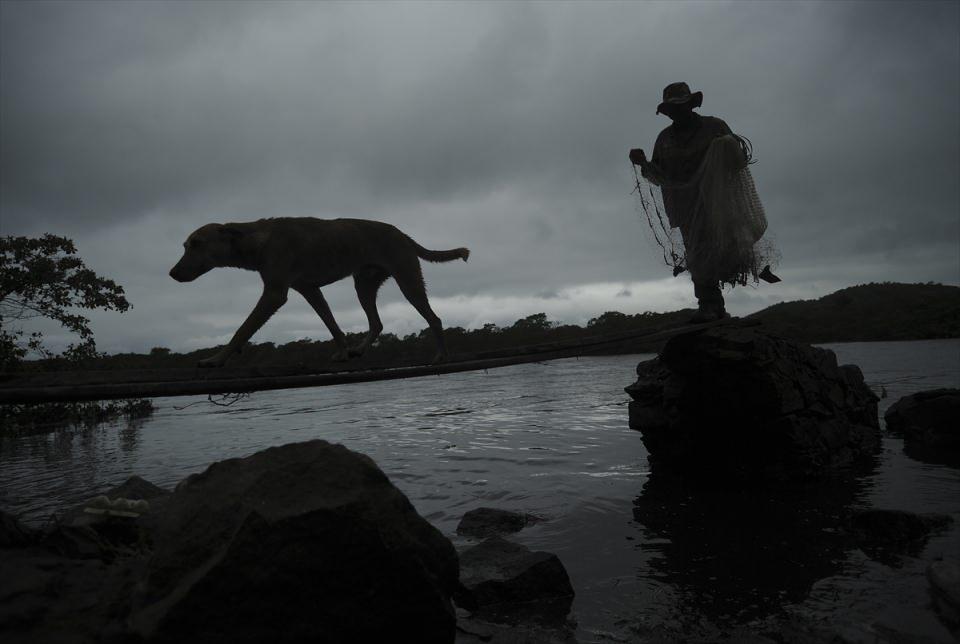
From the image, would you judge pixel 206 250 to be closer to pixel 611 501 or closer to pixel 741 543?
pixel 611 501

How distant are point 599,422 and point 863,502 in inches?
355

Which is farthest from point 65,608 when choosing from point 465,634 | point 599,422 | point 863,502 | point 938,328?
point 938,328

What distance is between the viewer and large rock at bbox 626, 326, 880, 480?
7621 mm

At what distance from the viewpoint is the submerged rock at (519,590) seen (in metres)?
4.40

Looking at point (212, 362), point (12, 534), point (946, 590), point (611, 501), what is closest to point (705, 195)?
point (611, 501)

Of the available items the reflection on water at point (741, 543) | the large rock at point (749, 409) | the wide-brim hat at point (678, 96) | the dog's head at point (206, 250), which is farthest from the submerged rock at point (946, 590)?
the dog's head at point (206, 250)

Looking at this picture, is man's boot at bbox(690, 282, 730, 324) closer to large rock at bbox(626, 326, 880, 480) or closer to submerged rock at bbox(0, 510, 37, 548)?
large rock at bbox(626, 326, 880, 480)

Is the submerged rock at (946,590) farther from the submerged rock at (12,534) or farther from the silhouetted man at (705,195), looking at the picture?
the submerged rock at (12,534)

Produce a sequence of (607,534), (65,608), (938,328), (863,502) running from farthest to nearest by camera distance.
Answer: (938,328)
(863,502)
(607,534)
(65,608)

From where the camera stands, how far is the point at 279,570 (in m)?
2.89

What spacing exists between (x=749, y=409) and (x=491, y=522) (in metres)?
3.96

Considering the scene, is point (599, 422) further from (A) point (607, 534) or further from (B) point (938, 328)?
(B) point (938, 328)

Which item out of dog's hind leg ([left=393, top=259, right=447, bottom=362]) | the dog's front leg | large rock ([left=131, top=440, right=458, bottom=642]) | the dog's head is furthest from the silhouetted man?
large rock ([left=131, top=440, right=458, bottom=642])

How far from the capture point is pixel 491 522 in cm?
670
